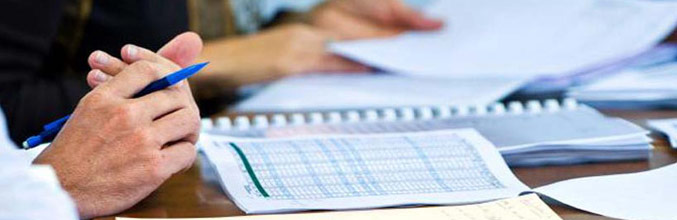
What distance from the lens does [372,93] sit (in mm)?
1548

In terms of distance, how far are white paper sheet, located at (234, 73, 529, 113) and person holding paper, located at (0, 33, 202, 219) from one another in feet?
1.59

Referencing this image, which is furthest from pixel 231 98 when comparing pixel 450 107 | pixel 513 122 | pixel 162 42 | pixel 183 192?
pixel 183 192

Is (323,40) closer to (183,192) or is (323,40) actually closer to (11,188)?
(183,192)

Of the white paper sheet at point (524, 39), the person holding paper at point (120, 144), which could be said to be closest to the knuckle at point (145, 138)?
the person holding paper at point (120, 144)

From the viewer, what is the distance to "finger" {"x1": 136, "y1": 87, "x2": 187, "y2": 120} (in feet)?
3.17

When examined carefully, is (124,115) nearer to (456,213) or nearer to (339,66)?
(456,213)

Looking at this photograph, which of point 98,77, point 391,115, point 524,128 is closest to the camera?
point 98,77

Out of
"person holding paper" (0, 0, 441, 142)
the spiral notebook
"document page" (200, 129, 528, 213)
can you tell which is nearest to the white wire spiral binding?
the spiral notebook

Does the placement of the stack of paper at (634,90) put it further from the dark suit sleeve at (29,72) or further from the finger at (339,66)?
the dark suit sleeve at (29,72)

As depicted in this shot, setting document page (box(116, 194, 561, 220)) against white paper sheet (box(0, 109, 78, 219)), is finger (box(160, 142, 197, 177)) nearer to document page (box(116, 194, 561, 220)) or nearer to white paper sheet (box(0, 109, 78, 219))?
document page (box(116, 194, 561, 220))

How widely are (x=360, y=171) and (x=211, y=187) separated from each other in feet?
0.43

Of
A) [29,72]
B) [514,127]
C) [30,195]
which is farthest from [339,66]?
[30,195]

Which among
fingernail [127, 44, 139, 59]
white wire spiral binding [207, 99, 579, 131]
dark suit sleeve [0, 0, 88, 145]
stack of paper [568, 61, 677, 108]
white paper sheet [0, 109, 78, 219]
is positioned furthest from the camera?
dark suit sleeve [0, 0, 88, 145]

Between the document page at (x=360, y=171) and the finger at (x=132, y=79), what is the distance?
4.3 inches
